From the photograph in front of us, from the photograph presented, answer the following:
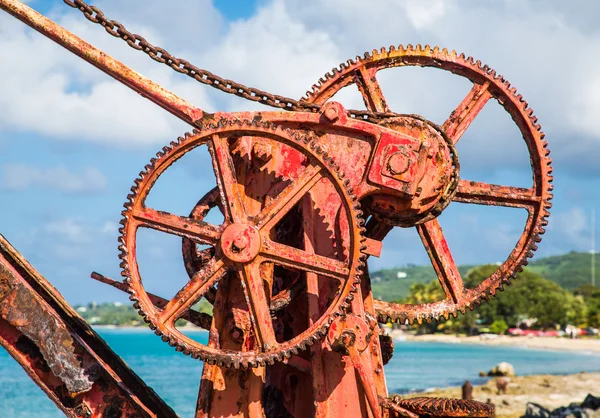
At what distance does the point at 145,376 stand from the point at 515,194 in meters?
53.3

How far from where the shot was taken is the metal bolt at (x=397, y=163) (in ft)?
18.8

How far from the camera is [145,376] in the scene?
58156 millimetres

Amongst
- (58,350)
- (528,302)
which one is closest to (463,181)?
(58,350)

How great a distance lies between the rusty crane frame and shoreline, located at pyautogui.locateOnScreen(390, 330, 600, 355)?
87529 mm

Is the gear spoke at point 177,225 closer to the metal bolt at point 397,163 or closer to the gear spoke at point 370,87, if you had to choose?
the metal bolt at point 397,163

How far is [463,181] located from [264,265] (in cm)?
176

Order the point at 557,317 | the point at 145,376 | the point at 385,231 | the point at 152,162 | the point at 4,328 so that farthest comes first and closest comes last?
the point at 557,317 → the point at 145,376 → the point at 385,231 → the point at 4,328 → the point at 152,162

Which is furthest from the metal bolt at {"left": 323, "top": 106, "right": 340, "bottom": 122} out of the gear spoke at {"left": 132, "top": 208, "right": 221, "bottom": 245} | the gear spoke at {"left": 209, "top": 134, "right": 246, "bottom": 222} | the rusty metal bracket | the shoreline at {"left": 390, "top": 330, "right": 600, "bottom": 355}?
the shoreline at {"left": 390, "top": 330, "right": 600, "bottom": 355}

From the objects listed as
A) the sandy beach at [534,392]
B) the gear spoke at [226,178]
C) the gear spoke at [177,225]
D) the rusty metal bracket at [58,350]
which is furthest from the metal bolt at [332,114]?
the sandy beach at [534,392]

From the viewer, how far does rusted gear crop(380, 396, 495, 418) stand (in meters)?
5.58

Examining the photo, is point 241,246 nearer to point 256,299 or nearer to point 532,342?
point 256,299

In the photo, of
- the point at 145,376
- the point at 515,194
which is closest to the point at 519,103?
the point at 515,194

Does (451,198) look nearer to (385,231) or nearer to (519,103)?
(385,231)

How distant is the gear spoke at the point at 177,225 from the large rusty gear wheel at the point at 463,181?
1435mm
